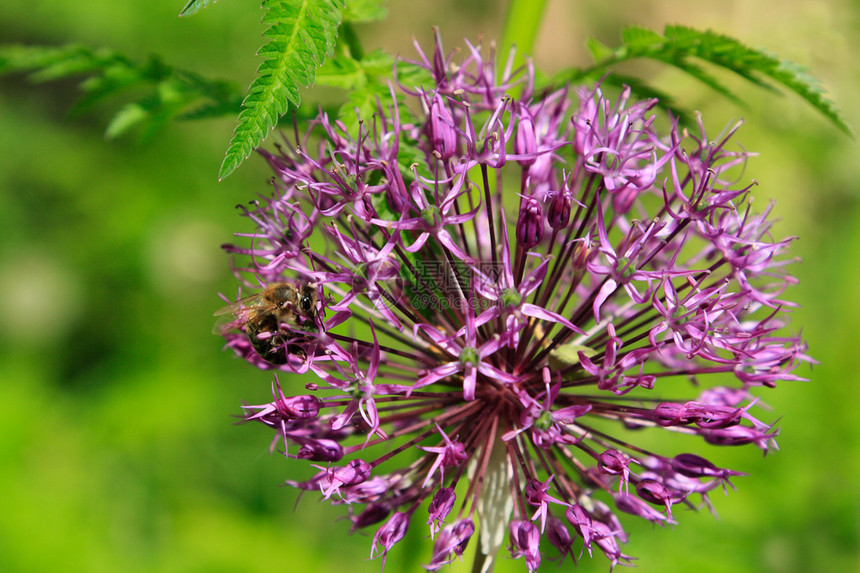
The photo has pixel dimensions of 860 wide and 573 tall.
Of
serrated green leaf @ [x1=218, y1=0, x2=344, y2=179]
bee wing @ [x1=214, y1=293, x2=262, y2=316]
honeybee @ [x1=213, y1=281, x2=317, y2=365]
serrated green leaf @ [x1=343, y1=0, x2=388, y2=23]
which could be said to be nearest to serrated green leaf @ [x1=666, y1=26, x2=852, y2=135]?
serrated green leaf @ [x1=343, y1=0, x2=388, y2=23]

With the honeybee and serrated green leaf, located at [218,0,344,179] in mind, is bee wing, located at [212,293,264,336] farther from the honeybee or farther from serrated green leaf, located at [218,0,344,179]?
serrated green leaf, located at [218,0,344,179]

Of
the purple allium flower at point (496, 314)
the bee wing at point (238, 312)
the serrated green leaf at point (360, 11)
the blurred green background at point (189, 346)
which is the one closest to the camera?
the purple allium flower at point (496, 314)

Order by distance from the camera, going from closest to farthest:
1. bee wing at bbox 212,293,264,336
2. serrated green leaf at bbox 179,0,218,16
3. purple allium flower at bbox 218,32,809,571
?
serrated green leaf at bbox 179,0,218,16
purple allium flower at bbox 218,32,809,571
bee wing at bbox 212,293,264,336

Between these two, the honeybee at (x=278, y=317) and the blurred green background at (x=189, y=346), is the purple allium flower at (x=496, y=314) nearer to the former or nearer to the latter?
the honeybee at (x=278, y=317)

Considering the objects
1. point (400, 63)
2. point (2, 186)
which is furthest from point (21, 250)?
point (400, 63)

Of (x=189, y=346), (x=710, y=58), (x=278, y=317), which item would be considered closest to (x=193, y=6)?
(x=278, y=317)

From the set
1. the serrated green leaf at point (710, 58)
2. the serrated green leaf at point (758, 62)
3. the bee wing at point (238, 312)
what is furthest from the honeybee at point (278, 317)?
the serrated green leaf at point (758, 62)

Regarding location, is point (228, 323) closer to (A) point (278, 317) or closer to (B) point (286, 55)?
(A) point (278, 317)

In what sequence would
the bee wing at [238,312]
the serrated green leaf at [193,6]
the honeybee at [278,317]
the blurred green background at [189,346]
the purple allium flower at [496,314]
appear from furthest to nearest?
1. the blurred green background at [189,346]
2. the bee wing at [238,312]
3. the honeybee at [278,317]
4. the purple allium flower at [496,314]
5. the serrated green leaf at [193,6]
